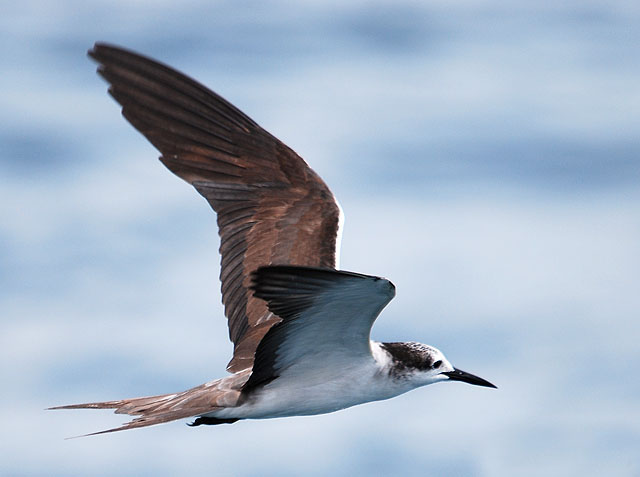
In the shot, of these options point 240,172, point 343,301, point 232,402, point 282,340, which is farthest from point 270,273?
point 240,172

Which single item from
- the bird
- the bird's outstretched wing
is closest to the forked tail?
the bird

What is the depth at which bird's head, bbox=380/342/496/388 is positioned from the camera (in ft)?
35.1

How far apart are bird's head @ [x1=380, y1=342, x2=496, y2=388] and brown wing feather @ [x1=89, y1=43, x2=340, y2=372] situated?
1.52 m

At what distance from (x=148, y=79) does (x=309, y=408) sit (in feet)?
13.9

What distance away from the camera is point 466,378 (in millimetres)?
11312

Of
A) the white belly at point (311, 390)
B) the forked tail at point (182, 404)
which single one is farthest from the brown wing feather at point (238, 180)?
the white belly at point (311, 390)

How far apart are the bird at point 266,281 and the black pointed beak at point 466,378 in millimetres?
15

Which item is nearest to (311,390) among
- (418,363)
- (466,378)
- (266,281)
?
(418,363)

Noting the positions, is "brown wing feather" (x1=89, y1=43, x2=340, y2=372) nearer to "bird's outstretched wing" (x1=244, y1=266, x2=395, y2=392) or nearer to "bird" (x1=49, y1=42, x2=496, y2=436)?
"bird" (x1=49, y1=42, x2=496, y2=436)

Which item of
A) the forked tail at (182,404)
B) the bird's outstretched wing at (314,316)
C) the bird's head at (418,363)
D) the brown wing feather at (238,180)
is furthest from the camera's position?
the brown wing feather at (238,180)

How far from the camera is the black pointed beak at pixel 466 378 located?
11219 mm

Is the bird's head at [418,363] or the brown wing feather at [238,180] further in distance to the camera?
the brown wing feather at [238,180]

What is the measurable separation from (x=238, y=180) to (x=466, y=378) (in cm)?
374

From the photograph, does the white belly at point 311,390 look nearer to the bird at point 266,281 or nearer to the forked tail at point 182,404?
the bird at point 266,281
